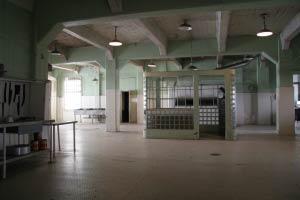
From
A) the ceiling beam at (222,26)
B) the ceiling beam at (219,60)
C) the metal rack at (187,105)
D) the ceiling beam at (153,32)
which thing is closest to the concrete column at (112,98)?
the ceiling beam at (153,32)

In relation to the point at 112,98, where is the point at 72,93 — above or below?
above

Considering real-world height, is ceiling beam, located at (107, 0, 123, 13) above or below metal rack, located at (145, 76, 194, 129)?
above

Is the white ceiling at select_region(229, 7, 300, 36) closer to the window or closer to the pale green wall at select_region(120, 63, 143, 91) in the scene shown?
the pale green wall at select_region(120, 63, 143, 91)

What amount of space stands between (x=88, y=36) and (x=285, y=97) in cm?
736

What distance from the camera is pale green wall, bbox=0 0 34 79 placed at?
5.18 meters

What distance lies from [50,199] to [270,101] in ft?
43.9

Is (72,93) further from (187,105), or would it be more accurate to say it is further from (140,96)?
(187,105)

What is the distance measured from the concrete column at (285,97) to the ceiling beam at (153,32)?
14.1 ft

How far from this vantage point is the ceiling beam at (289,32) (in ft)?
24.9

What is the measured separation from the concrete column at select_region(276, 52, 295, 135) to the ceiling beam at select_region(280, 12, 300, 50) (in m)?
0.40

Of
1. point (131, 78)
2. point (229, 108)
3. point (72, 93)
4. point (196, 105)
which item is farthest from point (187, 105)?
point (72, 93)

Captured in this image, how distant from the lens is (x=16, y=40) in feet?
18.0

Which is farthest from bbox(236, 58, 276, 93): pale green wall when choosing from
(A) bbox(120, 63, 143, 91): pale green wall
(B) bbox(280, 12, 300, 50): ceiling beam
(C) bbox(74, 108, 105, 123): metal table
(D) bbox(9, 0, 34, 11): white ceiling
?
(D) bbox(9, 0, 34, 11): white ceiling

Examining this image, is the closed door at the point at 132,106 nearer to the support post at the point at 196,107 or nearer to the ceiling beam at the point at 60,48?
the ceiling beam at the point at 60,48
